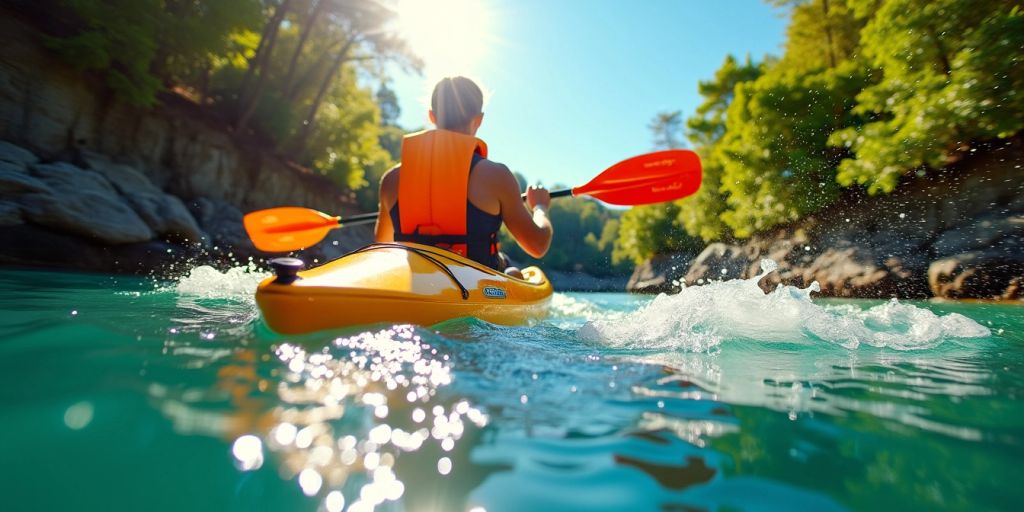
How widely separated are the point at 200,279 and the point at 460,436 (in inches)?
199

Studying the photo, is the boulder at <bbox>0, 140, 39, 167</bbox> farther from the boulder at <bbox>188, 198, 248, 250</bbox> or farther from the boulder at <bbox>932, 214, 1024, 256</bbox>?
the boulder at <bbox>932, 214, 1024, 256</bbox>

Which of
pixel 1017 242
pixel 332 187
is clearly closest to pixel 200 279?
pixel 1017 242

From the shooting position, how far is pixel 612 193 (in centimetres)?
461

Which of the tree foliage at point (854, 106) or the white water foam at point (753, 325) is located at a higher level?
the tree foliage at point (854, 106)

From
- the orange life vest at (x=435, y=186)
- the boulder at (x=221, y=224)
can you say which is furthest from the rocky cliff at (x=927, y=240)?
the boulder at (x=221, y=224)

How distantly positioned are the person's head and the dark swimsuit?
1.45ft

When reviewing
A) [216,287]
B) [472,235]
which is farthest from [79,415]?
[216,287]

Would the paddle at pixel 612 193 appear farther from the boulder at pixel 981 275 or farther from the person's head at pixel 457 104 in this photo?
the boulder at pixel 981 275

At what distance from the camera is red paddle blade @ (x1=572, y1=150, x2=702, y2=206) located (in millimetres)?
4422

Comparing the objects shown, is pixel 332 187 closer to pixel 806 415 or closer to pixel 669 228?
pixel 669 228

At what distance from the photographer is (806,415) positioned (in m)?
1.17

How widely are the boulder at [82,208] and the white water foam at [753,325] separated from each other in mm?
9151

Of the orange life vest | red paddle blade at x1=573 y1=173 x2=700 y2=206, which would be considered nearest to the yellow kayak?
the orange life vest

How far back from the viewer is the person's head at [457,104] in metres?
3.46
